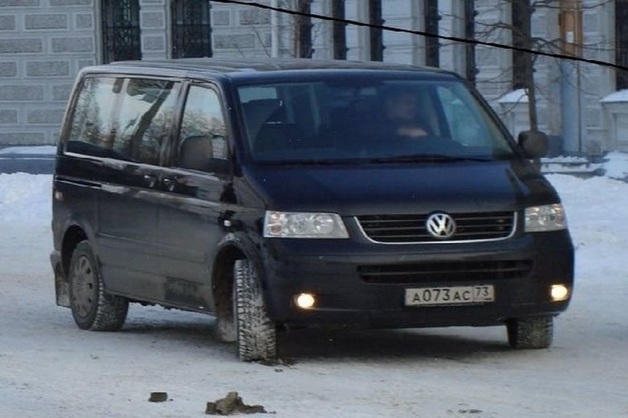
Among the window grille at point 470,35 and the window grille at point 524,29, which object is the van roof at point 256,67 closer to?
the window grille at point 524,29

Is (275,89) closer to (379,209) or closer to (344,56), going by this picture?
(379,209)

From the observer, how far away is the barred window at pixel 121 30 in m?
34.3

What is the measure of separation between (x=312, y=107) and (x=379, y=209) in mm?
1122

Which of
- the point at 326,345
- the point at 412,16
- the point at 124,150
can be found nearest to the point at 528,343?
the point at 326,345

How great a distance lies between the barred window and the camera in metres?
34.3

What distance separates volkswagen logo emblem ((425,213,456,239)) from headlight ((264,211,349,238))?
0.44m

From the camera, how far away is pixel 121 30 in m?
34.6

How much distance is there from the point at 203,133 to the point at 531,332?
2116 mm

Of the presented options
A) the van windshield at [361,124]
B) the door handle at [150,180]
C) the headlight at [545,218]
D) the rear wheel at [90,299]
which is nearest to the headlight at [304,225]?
the van windshield at [361,124]

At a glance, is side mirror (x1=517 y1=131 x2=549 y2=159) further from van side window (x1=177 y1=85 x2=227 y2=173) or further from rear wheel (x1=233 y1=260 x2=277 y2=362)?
rear wheel (x1=233 y1=260 x2=277 y2=362)

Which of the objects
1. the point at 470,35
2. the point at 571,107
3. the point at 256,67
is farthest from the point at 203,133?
the point at 470,35

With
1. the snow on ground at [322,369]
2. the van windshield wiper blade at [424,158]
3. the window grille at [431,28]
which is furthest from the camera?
the window grille at [431,28]

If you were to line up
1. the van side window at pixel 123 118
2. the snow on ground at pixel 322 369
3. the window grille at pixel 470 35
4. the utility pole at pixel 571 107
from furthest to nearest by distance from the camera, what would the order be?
the window grille at pixel 470 35 → the utility pole at pixel 571 107 → the van side window at pixel 123 118 → the snow on ground at pixel 322 369

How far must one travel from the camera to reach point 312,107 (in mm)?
11367
